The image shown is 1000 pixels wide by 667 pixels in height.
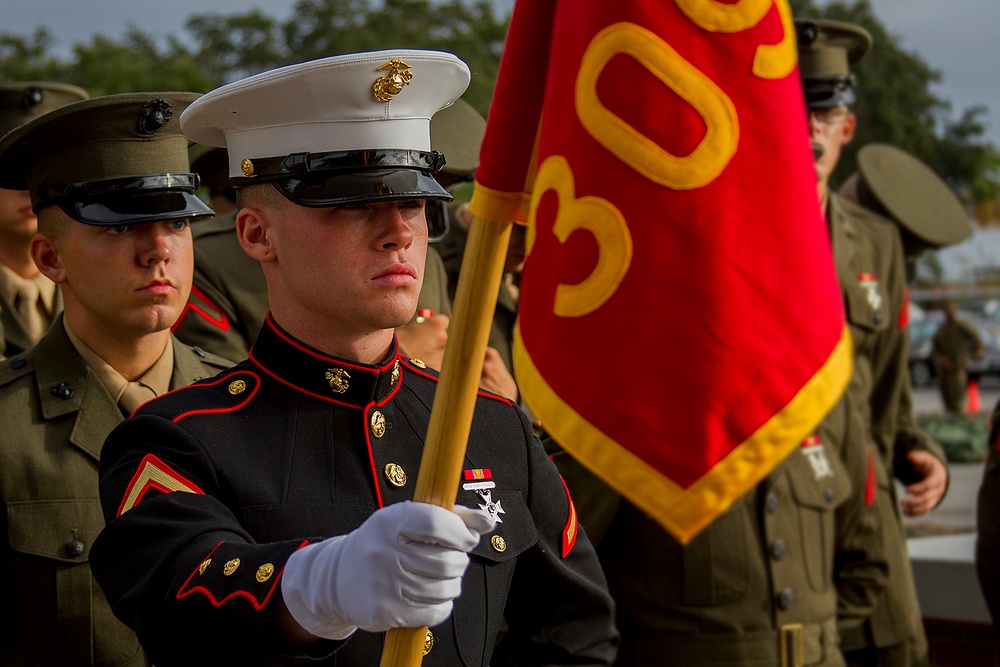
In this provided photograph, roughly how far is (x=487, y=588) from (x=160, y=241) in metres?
1.40

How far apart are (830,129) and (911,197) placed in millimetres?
1327

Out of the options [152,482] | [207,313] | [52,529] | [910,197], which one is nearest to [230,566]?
[152,482]

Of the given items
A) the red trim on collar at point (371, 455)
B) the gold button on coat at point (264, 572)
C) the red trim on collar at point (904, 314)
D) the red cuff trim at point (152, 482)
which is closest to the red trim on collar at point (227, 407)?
the red cuff trim at point (152, 482)

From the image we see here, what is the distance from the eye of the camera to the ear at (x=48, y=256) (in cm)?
350

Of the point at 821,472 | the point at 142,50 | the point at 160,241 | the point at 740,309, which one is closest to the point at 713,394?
the point at 740,309

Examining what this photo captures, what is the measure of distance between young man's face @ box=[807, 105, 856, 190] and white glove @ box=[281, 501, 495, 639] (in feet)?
12.5

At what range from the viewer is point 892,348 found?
5.84m

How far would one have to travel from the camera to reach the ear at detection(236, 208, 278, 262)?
101 inches

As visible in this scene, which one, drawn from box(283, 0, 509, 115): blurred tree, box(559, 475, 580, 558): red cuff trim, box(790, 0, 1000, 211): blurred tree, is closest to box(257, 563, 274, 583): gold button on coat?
box(559, 475, 580, 558): red cuff trim

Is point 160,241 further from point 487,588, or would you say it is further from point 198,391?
point 487,588

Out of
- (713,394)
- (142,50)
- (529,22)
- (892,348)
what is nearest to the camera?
(713,394)

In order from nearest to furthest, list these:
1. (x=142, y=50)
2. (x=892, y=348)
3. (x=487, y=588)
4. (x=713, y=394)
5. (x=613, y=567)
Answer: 1. (x=713, y=394)
2. (x=487, y=588)
3. (x=613, y=567)
4. (x=892, y=348)
5. (x=142, y=50)

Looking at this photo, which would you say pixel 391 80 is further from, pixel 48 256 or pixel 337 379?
pixel 48 256

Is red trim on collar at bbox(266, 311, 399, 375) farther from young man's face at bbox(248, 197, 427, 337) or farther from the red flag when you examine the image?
the red flag
